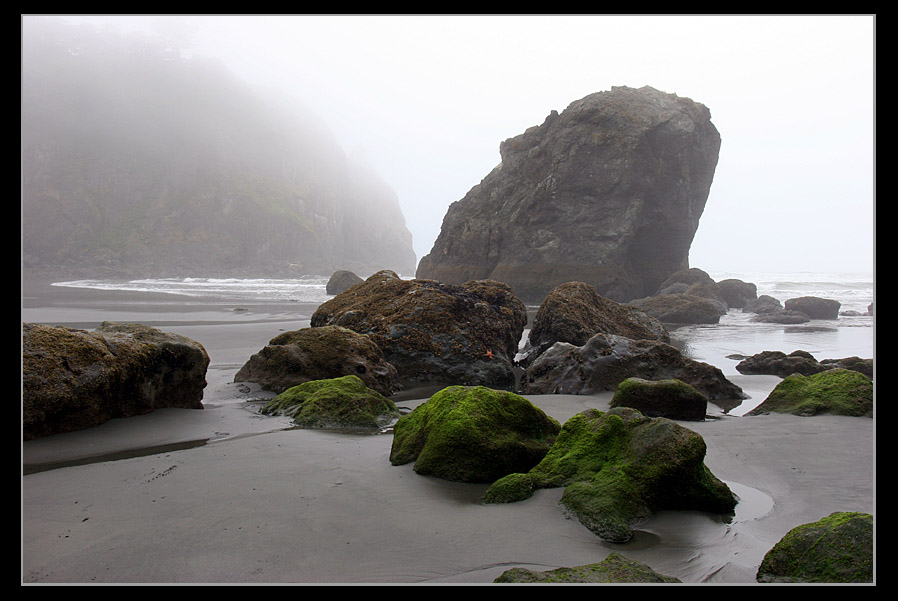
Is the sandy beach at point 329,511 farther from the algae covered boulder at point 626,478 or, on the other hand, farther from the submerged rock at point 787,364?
the submerged rock at point 787,364

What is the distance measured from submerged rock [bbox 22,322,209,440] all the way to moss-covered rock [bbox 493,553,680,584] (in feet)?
13.0

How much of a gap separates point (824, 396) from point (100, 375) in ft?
22.9

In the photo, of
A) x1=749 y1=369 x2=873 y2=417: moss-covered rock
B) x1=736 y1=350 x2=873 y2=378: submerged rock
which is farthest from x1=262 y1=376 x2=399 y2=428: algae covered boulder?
x1=736 y1=350 x2=873 y2=378: submerged rock

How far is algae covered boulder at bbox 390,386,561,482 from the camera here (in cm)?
358

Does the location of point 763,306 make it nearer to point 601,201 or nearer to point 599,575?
point 601,201

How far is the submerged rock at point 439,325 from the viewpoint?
7824 millimetres

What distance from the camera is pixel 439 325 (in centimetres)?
823

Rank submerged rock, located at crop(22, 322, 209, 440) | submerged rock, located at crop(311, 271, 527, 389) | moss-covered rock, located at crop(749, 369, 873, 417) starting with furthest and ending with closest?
1. submerged rock, located at crop(311, 271, 527, 389)
2. moss-covered rock, located at crop(749, 369, 873, 417)
3. submerged rock, located at crop(22, 322, 209, 440)

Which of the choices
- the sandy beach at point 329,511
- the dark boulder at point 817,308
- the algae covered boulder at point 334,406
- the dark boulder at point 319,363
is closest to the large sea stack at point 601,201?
the dark boulder at point 817,308

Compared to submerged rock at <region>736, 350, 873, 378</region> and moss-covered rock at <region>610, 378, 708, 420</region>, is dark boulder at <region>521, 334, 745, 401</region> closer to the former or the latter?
moss-covered rock at <region>610, 378, 708, 420</region>

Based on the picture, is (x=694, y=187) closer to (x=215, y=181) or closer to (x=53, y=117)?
(x=215, y=181)

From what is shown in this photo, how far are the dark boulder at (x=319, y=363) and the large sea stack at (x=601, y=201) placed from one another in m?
21.8

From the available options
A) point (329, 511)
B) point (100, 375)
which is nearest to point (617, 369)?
point (329, 511)
